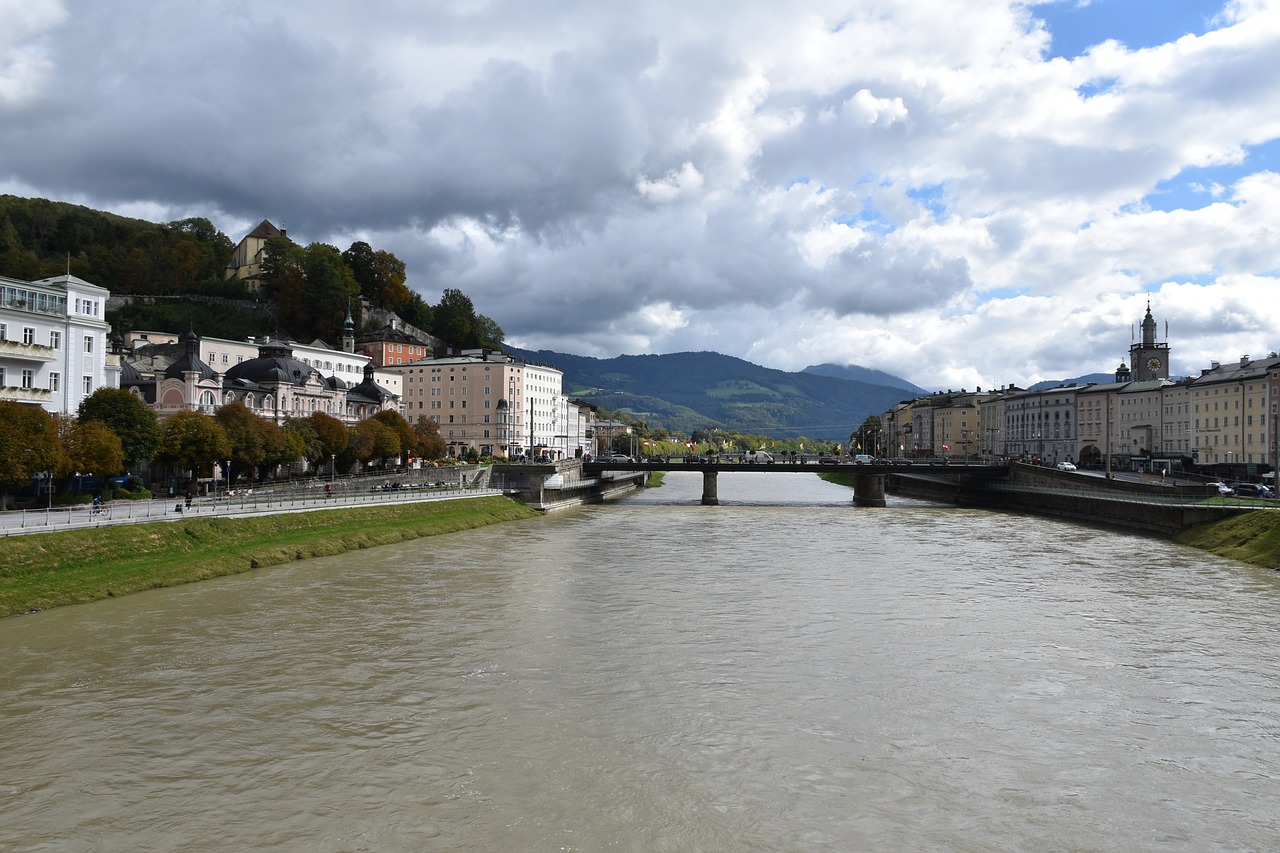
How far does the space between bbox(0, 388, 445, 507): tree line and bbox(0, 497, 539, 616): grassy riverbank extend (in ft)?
33.3

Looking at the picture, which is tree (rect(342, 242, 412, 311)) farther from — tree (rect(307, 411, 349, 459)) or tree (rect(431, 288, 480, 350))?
tree (rect(307, 411, 349, 459))

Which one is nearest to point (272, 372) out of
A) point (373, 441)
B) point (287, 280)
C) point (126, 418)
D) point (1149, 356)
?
point (373, 441)

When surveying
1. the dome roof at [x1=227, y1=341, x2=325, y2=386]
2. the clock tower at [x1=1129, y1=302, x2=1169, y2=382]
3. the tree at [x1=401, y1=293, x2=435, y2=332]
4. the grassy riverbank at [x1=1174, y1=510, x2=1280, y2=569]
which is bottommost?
the grassy riverbank at [x1=1174, y1=510, x2=1280, y2=569]

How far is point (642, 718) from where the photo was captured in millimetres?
18969

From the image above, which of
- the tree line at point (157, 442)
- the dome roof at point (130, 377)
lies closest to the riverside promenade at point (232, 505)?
the tree line at point (157, 442)

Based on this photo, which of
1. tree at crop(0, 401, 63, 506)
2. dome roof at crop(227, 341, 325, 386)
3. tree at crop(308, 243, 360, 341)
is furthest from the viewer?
tree at crop(308, 243, 360, 341)

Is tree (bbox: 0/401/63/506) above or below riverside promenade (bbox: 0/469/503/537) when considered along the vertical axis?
above

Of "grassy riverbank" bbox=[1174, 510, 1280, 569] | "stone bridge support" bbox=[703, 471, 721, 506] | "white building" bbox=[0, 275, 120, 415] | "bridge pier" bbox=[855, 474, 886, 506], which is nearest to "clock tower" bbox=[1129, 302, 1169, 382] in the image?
"bridge pier" bbox=[855, 474, 886, 506]

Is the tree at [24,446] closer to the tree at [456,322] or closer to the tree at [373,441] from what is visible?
the tree at [373,441]

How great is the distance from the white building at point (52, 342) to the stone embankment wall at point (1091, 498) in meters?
70.5

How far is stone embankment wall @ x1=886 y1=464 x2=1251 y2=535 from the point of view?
5785 cm

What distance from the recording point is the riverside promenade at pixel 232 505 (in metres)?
37.3

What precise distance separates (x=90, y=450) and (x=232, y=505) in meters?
7.96

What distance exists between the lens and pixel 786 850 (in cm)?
1317
